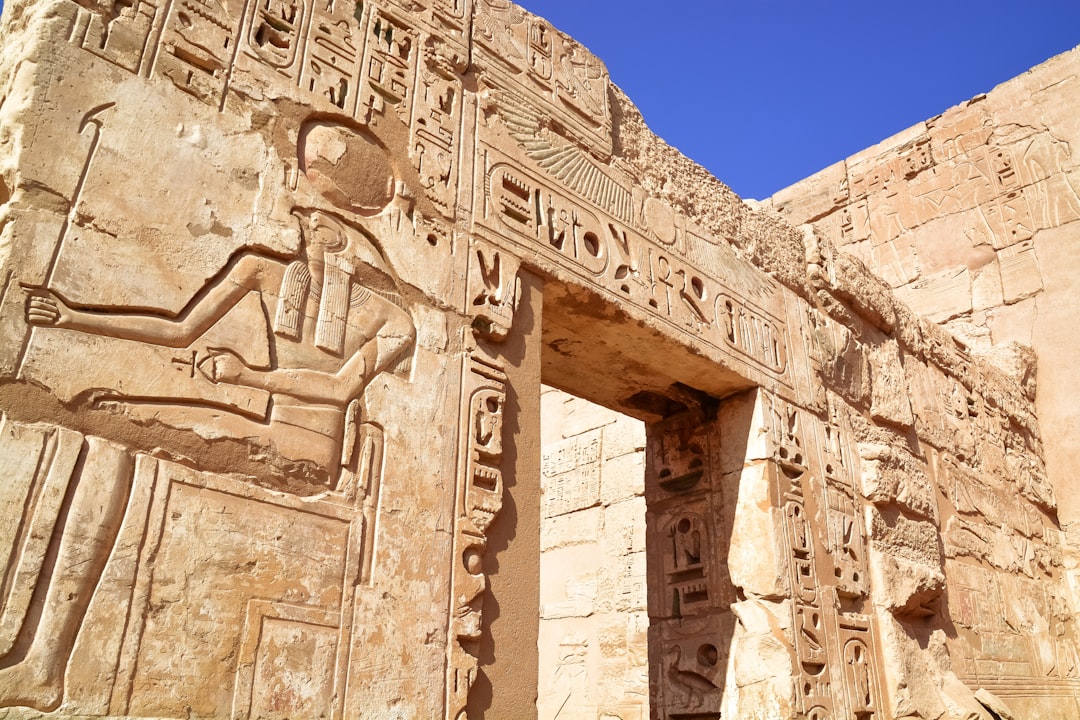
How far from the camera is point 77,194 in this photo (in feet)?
7.40

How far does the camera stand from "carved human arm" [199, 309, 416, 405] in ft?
7.86

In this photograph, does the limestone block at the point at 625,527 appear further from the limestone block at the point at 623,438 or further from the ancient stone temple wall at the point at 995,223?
the ancient stone temple wall at the point at 995,223

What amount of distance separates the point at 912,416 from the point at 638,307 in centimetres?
251

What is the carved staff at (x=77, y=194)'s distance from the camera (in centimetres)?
205

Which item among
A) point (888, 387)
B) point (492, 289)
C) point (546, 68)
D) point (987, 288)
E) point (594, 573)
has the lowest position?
point (594, 573)

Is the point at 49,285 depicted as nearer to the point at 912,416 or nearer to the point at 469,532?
the point at 469,532

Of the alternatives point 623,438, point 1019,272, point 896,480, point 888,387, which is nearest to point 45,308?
point 623,438

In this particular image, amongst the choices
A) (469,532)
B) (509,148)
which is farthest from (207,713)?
(509,148)

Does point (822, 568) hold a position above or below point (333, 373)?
below

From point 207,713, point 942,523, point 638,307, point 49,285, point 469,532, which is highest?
point 638,307

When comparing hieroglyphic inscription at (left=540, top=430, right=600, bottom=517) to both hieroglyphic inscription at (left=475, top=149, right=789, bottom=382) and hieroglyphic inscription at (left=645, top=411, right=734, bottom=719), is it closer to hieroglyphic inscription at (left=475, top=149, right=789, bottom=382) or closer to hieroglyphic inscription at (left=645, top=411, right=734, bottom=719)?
hieroglyphic inscription at (left=645, top=411, right=734, bottom=719)

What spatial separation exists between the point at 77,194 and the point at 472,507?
56.7 inches

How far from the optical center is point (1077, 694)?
589 centimetres

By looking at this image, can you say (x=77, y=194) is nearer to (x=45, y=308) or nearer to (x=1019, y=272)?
(x=45, y=308)
